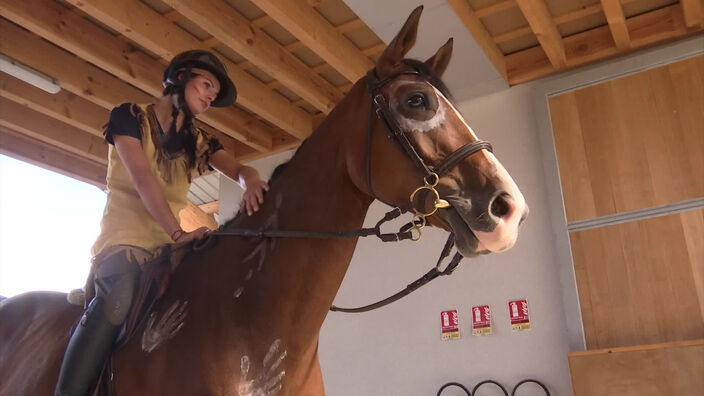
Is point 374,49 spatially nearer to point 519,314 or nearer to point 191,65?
point 519,314

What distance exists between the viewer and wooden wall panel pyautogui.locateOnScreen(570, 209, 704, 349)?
3.93 m

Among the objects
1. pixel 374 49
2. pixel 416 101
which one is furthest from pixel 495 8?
pixel 416 101

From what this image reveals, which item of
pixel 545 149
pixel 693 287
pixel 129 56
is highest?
pixel 129 56

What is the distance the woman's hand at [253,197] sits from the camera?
6.39 ft

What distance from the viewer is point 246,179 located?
214cm

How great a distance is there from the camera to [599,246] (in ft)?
14.2

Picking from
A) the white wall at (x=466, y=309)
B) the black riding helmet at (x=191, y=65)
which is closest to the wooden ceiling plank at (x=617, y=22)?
the white wall at (x=466, y=309)

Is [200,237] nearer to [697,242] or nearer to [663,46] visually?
[697,242]

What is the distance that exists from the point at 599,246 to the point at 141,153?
346 centimetres

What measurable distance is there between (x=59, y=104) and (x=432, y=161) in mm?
4891

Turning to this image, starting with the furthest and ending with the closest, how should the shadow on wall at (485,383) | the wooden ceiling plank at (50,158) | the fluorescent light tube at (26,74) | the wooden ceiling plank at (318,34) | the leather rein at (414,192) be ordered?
1. the wooden ceiling plank at (50,158)
2. the fluorescent light tube at (26,74)
3. the shadow on wall at (485,383)
4. the wooden ceiling plank at (318,34)
5. the leather rein at (414,192)

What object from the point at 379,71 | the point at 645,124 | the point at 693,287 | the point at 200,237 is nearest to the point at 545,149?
the point at 645,124

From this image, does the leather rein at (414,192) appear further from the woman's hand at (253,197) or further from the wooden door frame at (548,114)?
the wooden door frame at (548,114)

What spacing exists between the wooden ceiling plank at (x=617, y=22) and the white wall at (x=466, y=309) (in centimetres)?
84
